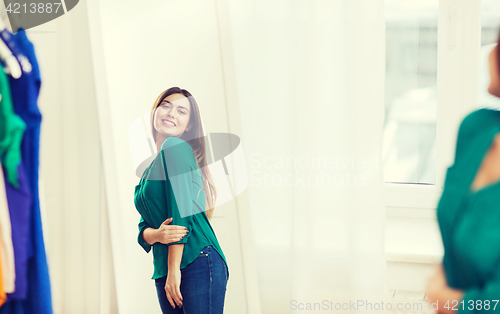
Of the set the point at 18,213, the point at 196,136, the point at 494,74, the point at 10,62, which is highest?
the point at 10,62

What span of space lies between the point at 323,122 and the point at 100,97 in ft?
2.81

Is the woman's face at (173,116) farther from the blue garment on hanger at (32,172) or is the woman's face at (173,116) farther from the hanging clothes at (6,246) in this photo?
the hanging clothes at (6,246)

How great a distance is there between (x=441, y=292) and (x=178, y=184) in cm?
76

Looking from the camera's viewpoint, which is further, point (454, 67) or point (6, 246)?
point (454, 67)

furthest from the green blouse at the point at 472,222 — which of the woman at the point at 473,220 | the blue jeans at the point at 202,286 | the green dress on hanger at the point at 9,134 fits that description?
the green dress on hanger at the point at 9,134

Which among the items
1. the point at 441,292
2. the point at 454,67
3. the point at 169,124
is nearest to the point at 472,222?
the point at 441,292

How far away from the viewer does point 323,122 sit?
4.56 feet

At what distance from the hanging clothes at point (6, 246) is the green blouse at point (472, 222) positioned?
98 cm

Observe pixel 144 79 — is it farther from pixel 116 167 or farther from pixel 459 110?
pixel 459 110

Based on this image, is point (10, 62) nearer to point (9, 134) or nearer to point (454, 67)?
point (9, 134)

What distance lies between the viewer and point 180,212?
110 centimetres

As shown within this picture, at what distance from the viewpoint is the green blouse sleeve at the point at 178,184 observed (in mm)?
1092

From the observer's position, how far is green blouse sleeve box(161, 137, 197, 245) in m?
1.09

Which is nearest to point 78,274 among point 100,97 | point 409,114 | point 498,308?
point 100,97
